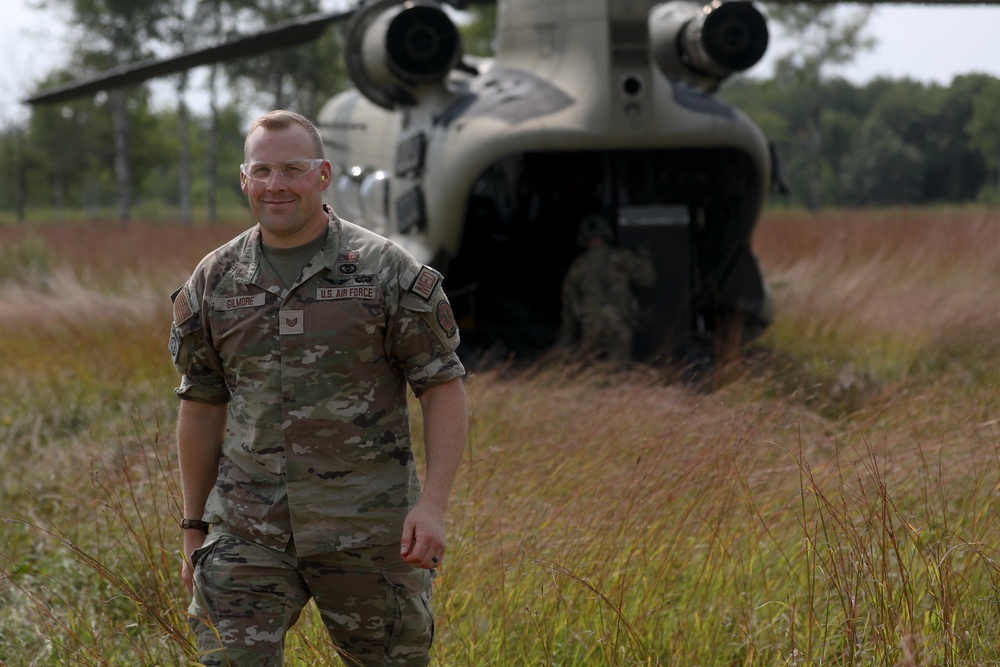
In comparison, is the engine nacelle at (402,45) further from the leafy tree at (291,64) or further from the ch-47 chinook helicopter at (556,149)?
the leafy tree at (291,64)

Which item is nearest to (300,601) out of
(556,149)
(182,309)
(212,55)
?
(182,309)

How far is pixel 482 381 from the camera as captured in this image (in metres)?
6.41

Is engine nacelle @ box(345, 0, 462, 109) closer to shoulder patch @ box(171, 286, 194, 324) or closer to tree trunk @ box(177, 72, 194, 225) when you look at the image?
shoulder patch @ box(171, 286, 194, 324)

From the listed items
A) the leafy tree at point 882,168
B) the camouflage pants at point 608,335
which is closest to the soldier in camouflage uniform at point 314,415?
the camouflage pants at point 608,335

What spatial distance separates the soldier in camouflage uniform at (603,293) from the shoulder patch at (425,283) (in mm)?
4715

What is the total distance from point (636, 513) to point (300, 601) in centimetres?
145

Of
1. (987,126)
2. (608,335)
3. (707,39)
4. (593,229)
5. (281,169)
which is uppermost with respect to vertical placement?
(707,39)

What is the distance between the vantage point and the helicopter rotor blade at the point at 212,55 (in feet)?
26.5

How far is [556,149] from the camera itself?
7223mm

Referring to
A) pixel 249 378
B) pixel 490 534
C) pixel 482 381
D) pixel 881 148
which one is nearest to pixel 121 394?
pixel 482 381

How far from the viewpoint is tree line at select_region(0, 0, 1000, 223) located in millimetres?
14922

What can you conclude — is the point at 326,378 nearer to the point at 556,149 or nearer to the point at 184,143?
the point at 556,149

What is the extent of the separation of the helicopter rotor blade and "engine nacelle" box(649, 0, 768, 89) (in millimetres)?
2163

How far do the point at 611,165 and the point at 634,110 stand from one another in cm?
94
